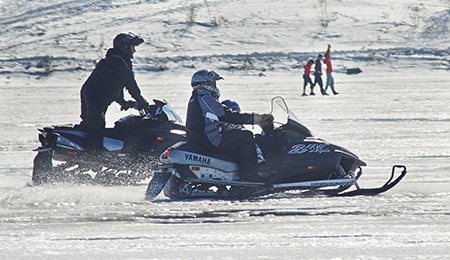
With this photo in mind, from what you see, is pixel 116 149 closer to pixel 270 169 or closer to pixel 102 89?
pixel 102 89

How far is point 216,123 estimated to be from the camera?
749 centimetres

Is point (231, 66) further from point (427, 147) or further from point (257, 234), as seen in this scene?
point (257, 234)

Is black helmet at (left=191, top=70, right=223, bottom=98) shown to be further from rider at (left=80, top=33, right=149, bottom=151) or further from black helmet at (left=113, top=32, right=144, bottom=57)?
black helmet at (left=113, top=32, right=144, bottom=57)

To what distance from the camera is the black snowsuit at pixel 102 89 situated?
873 centimetres

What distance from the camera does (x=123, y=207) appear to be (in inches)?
270

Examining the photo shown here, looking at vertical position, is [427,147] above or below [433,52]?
above

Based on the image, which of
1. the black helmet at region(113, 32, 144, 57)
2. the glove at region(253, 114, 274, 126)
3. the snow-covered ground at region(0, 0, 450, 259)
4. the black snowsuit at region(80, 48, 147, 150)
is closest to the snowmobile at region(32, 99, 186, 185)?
the black snowsuit at region(80, 48, 147, 150)

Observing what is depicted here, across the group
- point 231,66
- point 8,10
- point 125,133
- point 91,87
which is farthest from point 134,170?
point 8,10

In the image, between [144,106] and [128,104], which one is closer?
[144,106]

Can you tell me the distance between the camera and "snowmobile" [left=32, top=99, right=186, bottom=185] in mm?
8672

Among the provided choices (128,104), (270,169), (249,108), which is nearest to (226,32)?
(249,108)

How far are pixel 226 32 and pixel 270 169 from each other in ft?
99.7

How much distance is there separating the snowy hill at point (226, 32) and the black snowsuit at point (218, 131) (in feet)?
73.4

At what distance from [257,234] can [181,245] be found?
688 millimetres
